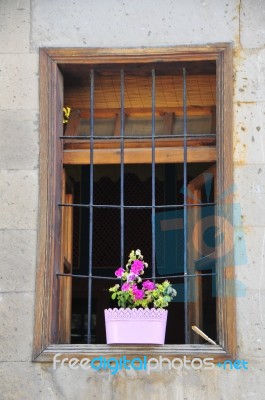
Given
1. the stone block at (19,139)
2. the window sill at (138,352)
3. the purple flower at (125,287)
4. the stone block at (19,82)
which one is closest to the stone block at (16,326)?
the window sill at (138,352)

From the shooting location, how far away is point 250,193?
24.0 feet

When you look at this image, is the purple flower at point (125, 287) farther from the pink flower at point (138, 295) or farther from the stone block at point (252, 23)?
the stone block at point (252, 23)

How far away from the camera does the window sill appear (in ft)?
23.1

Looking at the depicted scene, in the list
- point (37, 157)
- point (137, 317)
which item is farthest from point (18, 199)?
point (137, 317)

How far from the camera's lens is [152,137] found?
7.64 metres

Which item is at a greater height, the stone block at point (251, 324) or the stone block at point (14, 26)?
the stone block at point (14, 26)

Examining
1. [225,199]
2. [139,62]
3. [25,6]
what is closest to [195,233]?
[225,199]

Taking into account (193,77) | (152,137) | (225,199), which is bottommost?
(225,199)

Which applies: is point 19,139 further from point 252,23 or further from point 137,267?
point 252,23

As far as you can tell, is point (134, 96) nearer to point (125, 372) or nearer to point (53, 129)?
point (53, 129)

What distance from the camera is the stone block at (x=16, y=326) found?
23.3 ft

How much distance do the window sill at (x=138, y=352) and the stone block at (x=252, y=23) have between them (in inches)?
90.8

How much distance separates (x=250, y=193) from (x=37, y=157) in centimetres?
161

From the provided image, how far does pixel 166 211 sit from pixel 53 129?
345 cm
